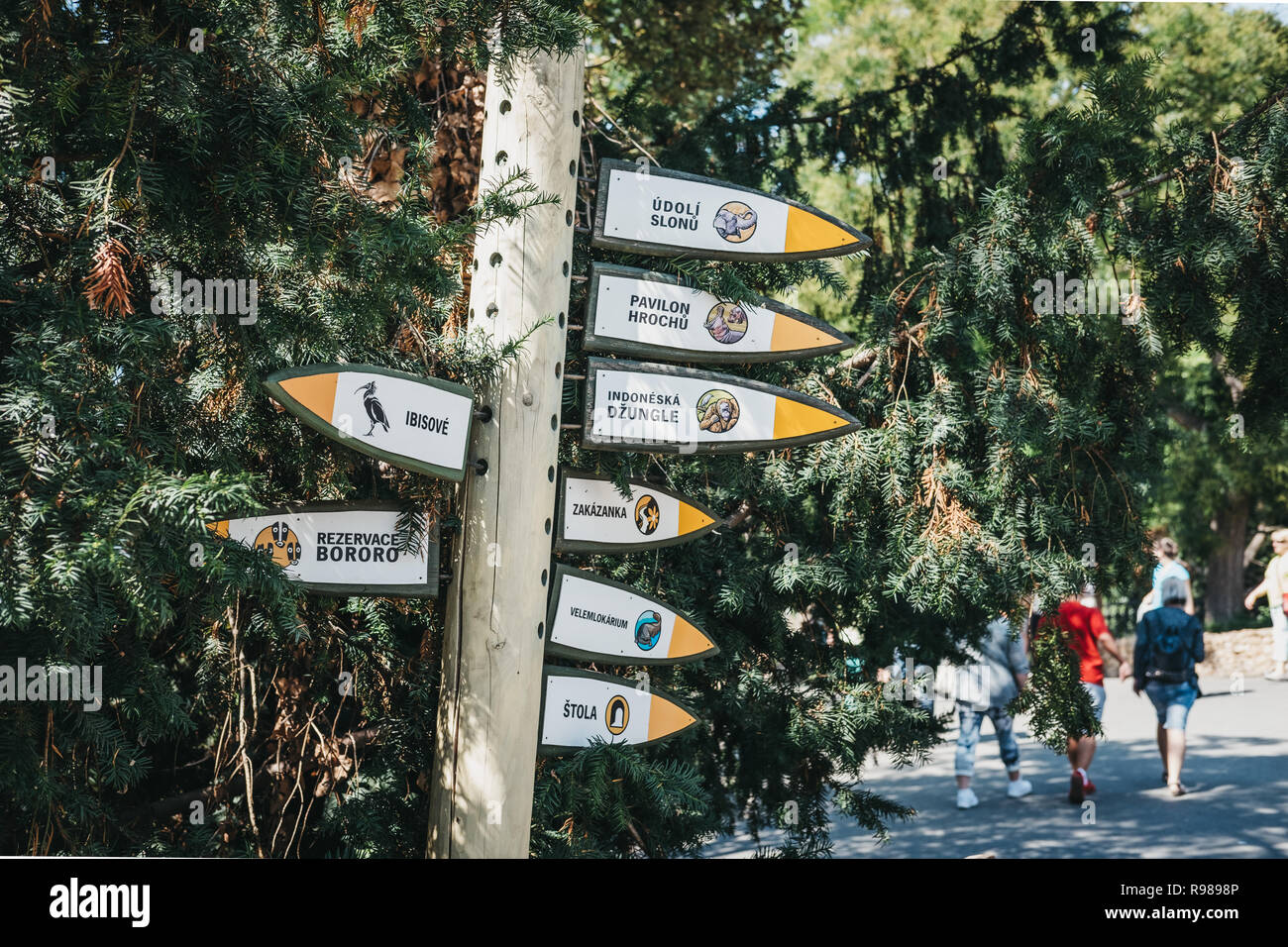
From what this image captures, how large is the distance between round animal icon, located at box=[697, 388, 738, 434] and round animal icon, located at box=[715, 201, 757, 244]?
465 mm

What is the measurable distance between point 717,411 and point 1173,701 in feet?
17.3

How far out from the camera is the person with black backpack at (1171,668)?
23.8 ft

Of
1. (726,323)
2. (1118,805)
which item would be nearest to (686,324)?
(726,323)

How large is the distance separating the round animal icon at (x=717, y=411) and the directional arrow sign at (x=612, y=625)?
1.81 feet

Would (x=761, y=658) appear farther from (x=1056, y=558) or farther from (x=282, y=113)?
(x=282, y=113)

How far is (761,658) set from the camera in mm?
4629

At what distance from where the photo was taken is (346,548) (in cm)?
298

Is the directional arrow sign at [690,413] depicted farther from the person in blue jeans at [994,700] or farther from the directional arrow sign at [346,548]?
the person in blue jeans at [994,700]

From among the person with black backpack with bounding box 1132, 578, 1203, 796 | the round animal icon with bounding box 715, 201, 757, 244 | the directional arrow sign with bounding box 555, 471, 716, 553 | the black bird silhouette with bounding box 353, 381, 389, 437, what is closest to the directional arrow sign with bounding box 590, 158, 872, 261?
the round animal icon with bounding box 715, 201, 757, 244

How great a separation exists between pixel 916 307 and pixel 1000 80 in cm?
181

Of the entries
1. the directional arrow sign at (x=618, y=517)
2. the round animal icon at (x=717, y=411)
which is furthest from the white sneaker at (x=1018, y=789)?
the round animal icon at (x=717, y=411)

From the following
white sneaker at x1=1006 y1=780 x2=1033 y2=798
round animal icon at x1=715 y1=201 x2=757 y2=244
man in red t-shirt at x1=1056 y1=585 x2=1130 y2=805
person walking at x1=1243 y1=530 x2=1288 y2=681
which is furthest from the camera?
person walking at x1=1243 y1=530 x2=1288 y2=681

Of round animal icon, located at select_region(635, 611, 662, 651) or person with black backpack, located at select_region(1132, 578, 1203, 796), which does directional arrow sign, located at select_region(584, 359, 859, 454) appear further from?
person with black backpack, located at select_region(1132, 578, 1203, 796)

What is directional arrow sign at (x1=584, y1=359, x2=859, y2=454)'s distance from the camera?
3.25 metres
